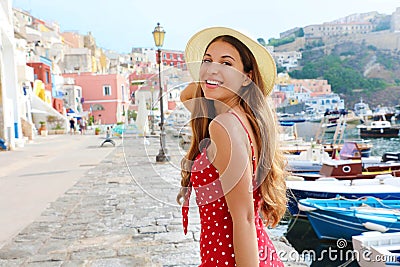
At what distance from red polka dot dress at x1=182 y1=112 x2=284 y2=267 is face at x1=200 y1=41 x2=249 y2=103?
213 millimetres

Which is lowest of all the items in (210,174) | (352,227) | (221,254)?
(352,227)

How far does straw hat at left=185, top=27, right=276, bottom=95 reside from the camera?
1.48 m

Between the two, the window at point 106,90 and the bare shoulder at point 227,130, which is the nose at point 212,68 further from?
the window at point 106,90

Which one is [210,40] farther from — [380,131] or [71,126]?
[380,131]

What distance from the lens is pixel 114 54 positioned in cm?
10019

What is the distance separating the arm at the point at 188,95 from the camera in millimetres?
1704

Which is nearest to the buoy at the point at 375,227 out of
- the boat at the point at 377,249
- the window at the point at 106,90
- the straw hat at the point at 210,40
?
the boat at the point at 377,249

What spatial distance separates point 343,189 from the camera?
309 inches

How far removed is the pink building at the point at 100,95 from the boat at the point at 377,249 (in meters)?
43.0

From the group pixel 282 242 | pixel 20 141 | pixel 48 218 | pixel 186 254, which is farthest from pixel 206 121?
pixel 20 141

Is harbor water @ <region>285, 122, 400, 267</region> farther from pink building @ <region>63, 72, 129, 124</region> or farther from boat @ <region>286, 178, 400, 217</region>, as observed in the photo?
pink building @ <region>63, 72, 129, 124</region>

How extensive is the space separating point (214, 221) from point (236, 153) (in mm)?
299

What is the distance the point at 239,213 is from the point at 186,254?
8.90 ft

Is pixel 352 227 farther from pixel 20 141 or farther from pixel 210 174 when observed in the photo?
pixel 20 141
